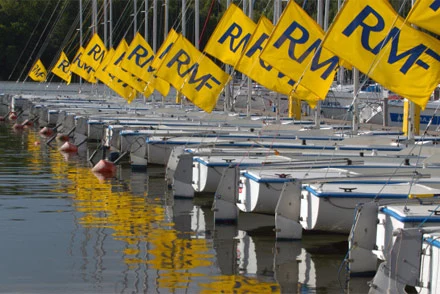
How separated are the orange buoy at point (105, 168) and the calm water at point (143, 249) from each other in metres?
3.59

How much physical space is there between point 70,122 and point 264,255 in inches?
1029

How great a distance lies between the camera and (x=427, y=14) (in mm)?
15664

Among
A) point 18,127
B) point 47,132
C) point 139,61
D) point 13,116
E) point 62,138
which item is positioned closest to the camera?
point 62,138

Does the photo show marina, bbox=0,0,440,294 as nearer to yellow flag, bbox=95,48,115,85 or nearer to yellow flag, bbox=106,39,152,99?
yellow flag, bbox=106,39,152,99

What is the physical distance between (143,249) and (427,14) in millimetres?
5711

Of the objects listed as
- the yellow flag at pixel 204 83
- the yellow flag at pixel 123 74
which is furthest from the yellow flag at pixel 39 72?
the yellow flag at pixel 204 83

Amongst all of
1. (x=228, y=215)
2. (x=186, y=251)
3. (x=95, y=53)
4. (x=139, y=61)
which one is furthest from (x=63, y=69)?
(x=186, y=251)

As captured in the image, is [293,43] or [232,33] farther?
[232,33]

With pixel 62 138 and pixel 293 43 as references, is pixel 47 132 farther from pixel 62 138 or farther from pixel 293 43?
pixel 293 43

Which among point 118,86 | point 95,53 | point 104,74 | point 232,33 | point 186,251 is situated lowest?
point 186,251

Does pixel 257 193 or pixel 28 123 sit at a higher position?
pixel 257 193

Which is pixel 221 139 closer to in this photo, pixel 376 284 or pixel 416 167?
pixel 416 167

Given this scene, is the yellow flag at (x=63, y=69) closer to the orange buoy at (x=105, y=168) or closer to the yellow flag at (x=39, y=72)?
the yellow flag at (x=39, y=72)

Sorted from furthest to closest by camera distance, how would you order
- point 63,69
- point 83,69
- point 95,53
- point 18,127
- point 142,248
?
point 63,69, point 83,69, point 95,53, point 18,127, point 142,248
